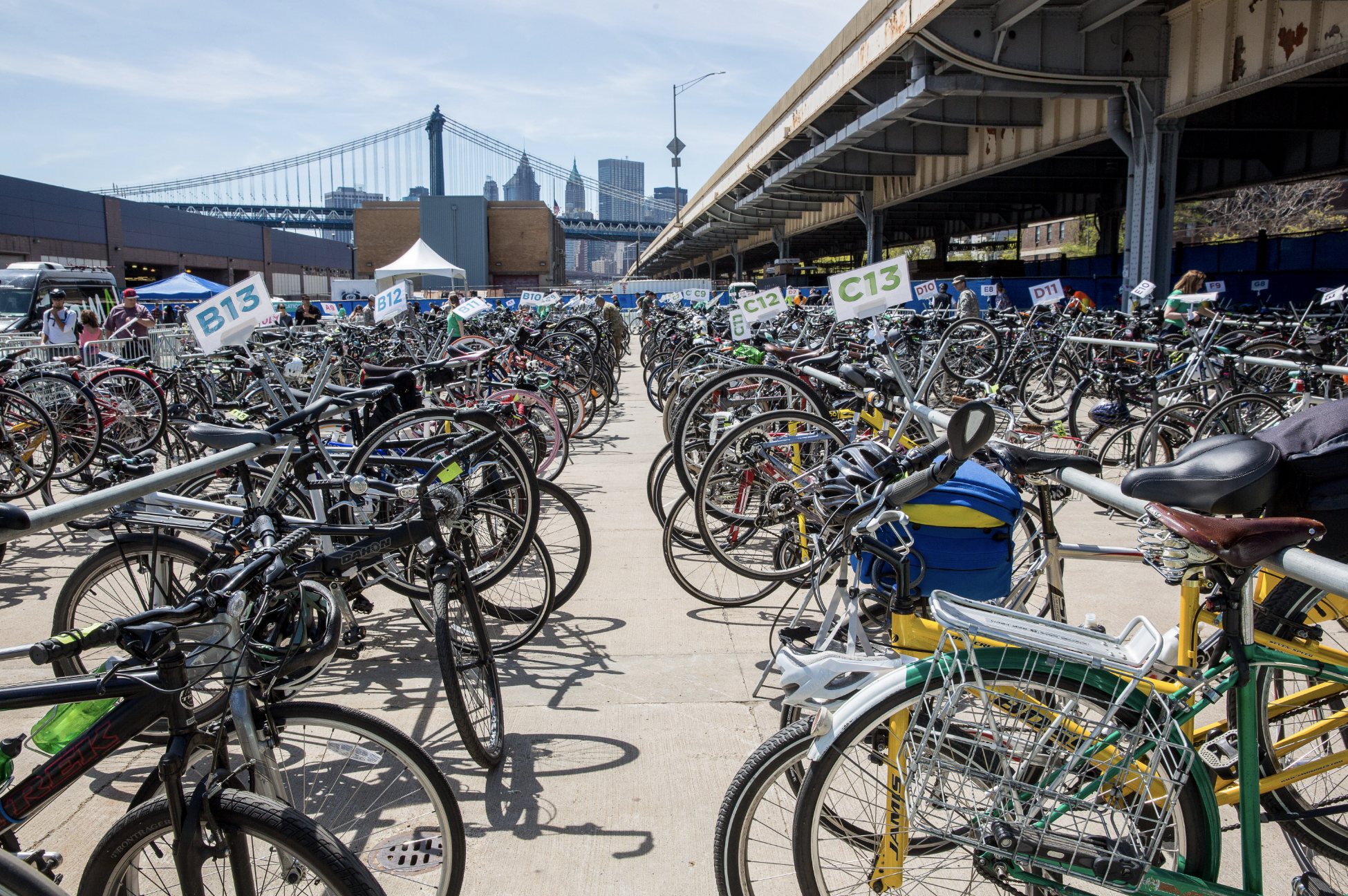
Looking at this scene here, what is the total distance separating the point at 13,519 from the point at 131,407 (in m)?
7.94

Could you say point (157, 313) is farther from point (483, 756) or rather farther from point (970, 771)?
point (970, 771)

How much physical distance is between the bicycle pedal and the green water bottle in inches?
86.7

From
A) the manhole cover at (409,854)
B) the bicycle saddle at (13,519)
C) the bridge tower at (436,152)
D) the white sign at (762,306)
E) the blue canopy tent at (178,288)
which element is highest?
the bridge tower at (436,152)

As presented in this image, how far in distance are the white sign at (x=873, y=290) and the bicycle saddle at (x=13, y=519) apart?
426cm

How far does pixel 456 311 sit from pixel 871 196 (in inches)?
650

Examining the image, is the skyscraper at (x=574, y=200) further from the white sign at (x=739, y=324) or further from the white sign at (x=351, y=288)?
the white sign at (x=739, y=324)

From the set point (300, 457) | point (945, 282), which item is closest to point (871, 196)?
point (945, 282)

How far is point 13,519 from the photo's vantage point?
1638 millimetres

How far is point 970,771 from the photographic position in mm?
1686

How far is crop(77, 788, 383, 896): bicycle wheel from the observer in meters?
1.60

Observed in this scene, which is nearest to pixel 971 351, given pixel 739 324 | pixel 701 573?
pixel 739 324

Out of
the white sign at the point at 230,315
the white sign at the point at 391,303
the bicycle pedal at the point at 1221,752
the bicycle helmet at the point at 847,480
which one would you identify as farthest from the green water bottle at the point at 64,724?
the white sign at the point at 391,303

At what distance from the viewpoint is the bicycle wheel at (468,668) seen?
9.23 feet

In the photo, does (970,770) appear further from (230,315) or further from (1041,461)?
(230,315)
